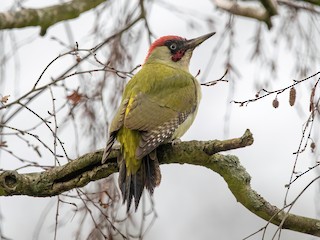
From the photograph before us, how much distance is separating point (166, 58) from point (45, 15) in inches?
62.6

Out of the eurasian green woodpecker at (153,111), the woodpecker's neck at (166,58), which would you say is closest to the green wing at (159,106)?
the eurasian green woodpecker at (153,111)

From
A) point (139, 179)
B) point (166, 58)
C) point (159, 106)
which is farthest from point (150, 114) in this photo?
point (166, 58)

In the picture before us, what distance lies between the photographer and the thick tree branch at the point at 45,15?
177 inches

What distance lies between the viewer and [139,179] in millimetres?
4664

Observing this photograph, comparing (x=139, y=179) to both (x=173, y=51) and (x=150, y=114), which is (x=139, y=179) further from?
(x=173, y=51)

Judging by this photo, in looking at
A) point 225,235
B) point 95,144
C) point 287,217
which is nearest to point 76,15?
point 95,144

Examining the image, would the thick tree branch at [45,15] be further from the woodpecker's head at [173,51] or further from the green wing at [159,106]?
the woodpecker's head at [173,51]

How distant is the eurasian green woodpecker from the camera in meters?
4.66

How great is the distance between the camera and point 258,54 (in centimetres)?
550

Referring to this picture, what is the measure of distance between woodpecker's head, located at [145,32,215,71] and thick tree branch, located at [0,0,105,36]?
102cm

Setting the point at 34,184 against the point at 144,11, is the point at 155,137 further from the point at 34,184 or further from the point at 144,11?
the point at 144,11

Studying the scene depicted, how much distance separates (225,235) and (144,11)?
3977 mm

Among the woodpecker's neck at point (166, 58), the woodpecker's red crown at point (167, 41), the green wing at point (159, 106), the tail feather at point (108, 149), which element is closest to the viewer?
the tail feather at point (108, 149)

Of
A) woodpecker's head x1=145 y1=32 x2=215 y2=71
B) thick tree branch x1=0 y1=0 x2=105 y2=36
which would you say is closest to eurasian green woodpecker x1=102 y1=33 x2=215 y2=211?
woodpecker's head x1=145 y1=32 x2=215 y2=71
